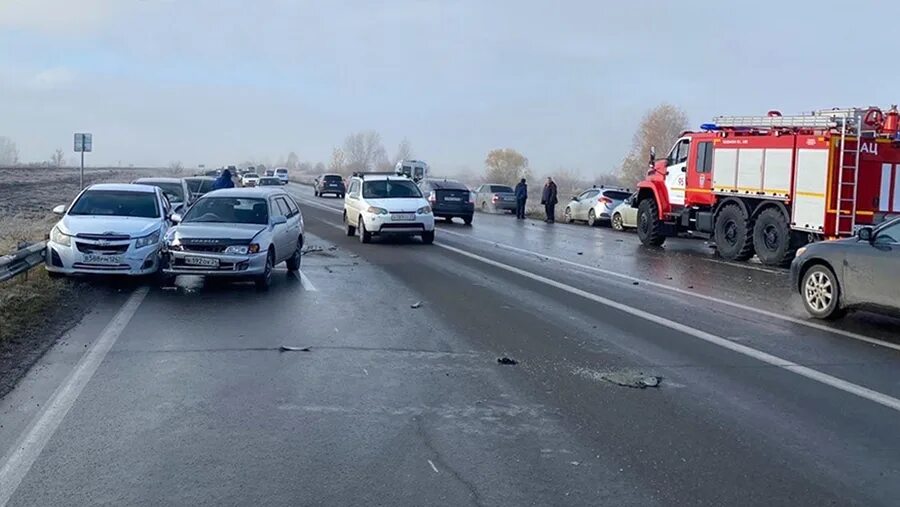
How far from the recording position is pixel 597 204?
35.1m

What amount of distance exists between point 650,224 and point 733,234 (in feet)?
12.6

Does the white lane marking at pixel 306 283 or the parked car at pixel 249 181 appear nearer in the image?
the white lane marking at pixel 306 283

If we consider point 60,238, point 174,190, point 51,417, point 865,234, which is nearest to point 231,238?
point 60,238

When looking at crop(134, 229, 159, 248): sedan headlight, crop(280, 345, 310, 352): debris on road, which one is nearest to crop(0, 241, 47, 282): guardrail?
crop(134, 229, 159, 248): sedan headlight

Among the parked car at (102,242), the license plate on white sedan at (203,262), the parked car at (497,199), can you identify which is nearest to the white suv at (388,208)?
the parked car at (102,242)

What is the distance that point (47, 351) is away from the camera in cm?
912

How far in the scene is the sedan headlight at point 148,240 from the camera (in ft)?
46.2

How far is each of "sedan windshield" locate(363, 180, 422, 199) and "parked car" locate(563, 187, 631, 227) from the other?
12.5 m

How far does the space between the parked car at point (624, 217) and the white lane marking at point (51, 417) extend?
23901 millimetres

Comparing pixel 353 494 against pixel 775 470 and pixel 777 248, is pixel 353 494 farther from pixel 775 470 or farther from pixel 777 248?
pixel 777 248

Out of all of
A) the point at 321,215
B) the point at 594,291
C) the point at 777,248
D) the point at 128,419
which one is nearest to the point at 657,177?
the point at 777,248

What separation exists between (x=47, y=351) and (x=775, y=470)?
23.1 ft

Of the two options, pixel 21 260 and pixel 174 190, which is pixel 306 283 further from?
pixel 174 190

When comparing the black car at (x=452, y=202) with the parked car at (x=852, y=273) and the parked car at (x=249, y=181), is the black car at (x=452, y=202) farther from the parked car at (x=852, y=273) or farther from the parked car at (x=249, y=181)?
the parked car at (x=249, y=181)
